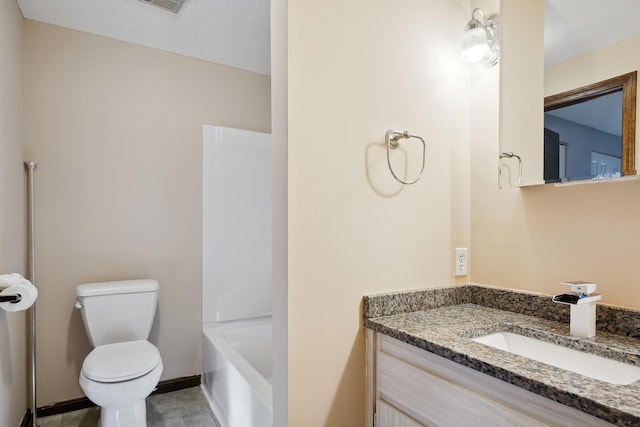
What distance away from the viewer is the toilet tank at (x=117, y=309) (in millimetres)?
2117

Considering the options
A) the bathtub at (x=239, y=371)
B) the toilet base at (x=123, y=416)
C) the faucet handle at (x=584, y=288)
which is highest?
the faucet handle at (x=584, y=288)

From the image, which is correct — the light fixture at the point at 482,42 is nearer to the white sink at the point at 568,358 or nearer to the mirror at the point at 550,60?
the mirror at the point at 550,60

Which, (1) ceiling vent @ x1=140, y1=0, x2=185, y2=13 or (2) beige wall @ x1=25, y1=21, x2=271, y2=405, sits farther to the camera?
(2) beige wall @ x1=25, y1=21, x2=271, y2=405

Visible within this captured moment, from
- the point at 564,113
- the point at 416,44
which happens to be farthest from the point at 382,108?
the point at 564,113

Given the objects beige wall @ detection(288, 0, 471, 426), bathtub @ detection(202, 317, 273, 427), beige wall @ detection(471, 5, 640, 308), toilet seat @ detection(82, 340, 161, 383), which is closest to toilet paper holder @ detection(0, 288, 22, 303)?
toilet seat @ detection(82, 340, 161, 383)

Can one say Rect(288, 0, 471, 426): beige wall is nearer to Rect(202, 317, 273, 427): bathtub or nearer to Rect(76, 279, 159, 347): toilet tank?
Rect(202, 317, 273, 427): bathtub

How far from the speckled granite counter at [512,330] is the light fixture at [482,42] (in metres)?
0.97

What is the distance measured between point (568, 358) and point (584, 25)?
3.61 feet

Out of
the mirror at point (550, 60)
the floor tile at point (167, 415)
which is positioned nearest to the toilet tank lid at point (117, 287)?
the floor tile at point (167, 415)

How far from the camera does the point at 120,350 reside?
2.01 metres

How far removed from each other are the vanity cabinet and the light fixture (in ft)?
3.96

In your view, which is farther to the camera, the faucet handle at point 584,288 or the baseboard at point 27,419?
the baseboard at point 27,419

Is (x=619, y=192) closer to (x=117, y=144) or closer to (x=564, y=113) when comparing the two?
(x=564, y=113)

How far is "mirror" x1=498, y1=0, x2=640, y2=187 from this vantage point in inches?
42.9
